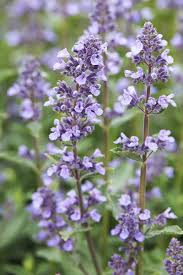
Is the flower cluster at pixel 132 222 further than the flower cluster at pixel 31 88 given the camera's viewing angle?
No

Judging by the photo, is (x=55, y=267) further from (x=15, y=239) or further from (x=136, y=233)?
(x=136, y=233)

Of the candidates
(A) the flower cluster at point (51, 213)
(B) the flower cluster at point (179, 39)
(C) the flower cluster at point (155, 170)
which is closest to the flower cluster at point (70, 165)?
(A) the flower cluster at point (51, 213)

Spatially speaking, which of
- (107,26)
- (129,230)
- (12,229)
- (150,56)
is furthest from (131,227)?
(12,229)

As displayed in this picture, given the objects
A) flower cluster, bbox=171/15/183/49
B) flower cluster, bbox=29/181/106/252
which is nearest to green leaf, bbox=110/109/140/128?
flower cluster, bbox=29/181/106/252

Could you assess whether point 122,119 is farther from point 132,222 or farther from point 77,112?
point 77,112

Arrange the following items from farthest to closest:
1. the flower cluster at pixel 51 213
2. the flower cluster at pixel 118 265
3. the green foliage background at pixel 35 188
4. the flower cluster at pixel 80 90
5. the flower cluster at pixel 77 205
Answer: the green foliage background at pixel 35 188
the flower cluster at pixel 51 213
the flower cluster at pixel 77 205
the flower cluster at pixel 118 265
the flower cluster at pixel 80 90

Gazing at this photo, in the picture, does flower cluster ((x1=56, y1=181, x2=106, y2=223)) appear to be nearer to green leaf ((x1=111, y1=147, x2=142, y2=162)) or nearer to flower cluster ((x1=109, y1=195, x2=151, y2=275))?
flower cluster ((x1=109, y1=195, x2=151, y2=275))

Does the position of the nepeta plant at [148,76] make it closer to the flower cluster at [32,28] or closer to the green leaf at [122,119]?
the green leaf at [122,119]
